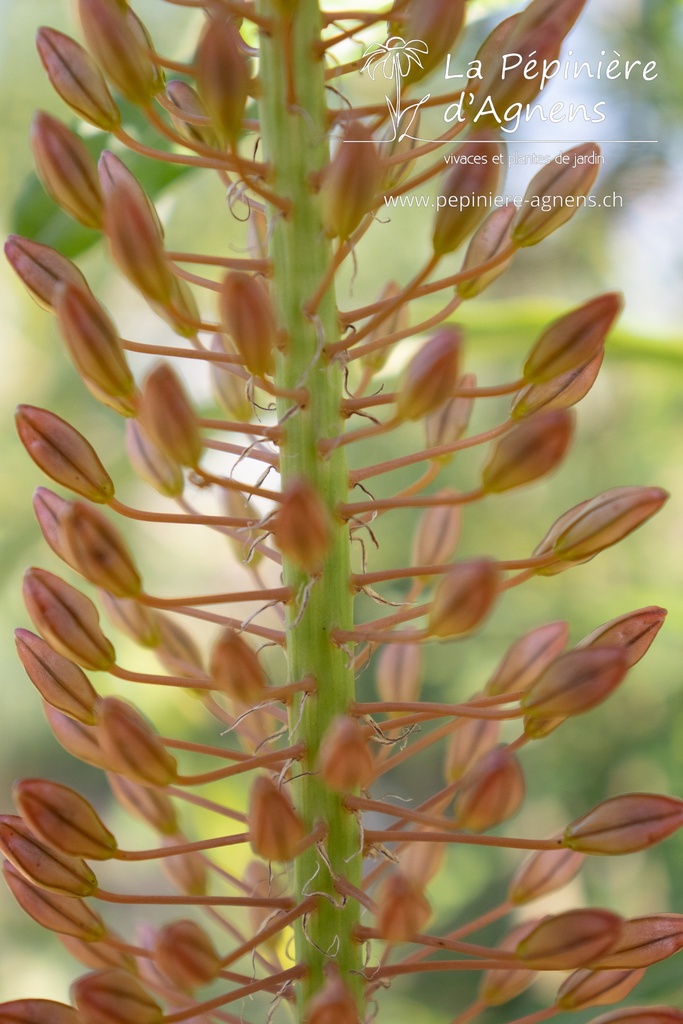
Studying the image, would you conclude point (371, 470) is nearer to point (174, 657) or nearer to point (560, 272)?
point (174, 657)

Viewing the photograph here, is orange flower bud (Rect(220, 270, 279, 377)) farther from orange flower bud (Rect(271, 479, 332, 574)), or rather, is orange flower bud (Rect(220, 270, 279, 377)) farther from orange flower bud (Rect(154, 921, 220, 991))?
orange flower bud (Rect(154, 921, 220, 991))

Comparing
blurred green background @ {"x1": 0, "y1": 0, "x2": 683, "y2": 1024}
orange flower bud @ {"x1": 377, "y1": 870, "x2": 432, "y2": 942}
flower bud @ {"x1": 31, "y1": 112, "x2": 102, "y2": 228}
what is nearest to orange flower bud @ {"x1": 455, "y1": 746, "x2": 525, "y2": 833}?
orange flower bud @ {"x1": 377, "y1": 870, "x2": 432, "y2": 942}

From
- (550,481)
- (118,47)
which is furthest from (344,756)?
(550,481)

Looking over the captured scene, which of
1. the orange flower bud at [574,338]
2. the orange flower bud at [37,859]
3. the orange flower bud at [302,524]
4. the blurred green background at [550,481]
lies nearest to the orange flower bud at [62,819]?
the orange flower bud at [37,859]

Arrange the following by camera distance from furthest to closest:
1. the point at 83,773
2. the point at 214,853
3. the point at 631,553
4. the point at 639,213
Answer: the point at 83,773, the point at 631,553, the point at 639,213, the point at 214,853

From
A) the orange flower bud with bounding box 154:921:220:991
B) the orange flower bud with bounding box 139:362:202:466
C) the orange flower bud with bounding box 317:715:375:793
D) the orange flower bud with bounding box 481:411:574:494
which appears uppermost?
the orange flower bud with bounding box 139:362:202:466

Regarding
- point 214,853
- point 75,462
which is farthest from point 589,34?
point 75,462
